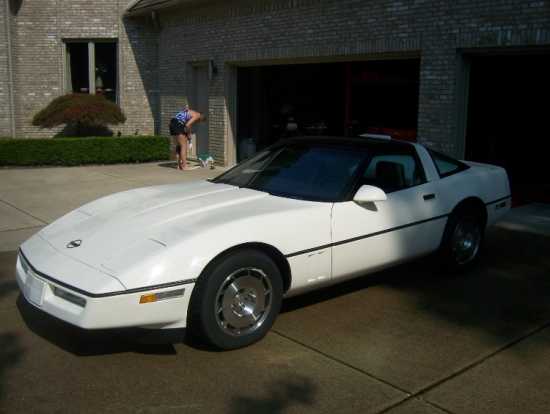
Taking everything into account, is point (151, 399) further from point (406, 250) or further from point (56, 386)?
point (406, 250)

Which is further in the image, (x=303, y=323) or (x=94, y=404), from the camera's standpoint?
(x=303, y=323)

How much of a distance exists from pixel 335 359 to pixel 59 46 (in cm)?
1554

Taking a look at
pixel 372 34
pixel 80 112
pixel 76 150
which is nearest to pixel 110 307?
pixel 372 34

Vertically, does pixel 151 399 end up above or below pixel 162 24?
below

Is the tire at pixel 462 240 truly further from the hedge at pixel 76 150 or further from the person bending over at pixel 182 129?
the hedge at pixel 76 150

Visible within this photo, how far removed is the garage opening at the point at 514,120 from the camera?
11875 millimetres

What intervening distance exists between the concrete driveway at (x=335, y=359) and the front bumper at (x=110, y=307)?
10 cm

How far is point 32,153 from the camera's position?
15.8 metres

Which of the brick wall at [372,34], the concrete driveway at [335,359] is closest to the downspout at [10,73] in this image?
the brick wall at [372,34]

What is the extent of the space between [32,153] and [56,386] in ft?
41.5

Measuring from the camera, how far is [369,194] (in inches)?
210

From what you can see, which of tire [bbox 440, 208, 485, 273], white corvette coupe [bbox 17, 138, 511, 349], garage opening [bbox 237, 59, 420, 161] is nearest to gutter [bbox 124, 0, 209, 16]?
garage opening [bbox 237, 59, 420, 161]

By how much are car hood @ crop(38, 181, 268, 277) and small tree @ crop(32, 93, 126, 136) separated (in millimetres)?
11351

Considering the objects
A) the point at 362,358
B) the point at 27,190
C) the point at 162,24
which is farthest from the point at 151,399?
the point at 162,24
